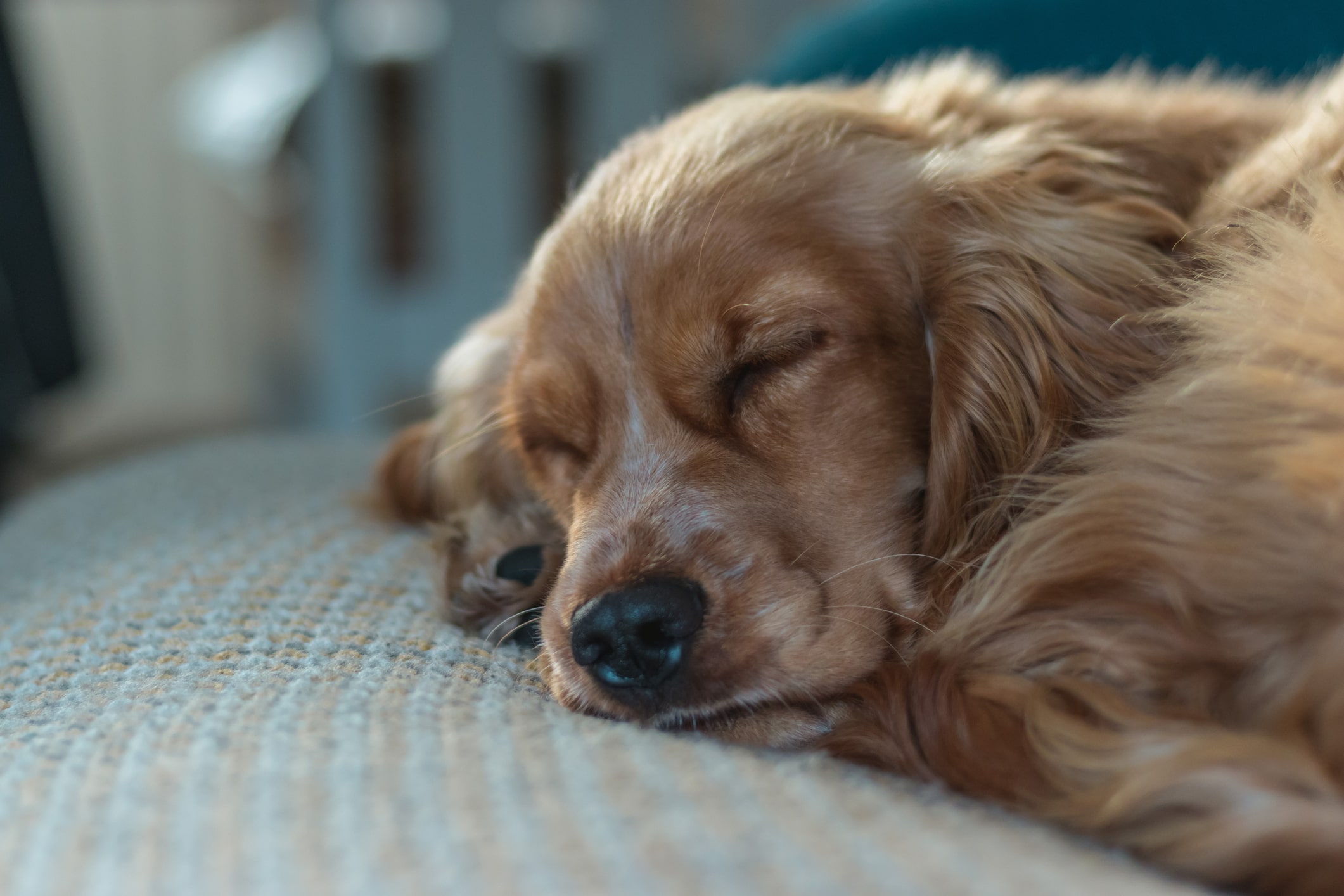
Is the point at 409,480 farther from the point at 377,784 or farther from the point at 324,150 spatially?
the point at 324,150

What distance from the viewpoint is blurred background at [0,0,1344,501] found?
2096mm

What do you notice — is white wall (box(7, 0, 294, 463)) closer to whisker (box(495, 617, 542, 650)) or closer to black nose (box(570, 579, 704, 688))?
whisker (box(495, 617, 542, 650))

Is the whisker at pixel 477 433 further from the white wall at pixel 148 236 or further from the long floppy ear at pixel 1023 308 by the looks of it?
the white wall at pixel 148 236

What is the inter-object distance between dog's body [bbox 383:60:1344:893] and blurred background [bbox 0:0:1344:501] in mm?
422

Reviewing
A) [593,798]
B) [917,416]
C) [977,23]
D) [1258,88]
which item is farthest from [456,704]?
[977,23]

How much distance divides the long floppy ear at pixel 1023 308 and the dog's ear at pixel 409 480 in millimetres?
775

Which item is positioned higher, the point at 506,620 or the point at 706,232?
the point at 706,232

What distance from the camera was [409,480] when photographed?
1638mm

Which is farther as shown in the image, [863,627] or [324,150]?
[324,150]

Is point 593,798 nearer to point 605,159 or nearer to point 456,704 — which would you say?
point 456,704

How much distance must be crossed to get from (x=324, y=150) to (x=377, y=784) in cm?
303

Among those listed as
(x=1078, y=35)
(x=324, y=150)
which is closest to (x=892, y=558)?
(x=1078, y=35)

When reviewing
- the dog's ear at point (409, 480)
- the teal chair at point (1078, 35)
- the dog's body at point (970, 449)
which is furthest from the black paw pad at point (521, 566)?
the teal chair at point (1078, 35)

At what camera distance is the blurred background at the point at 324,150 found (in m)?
2.10
